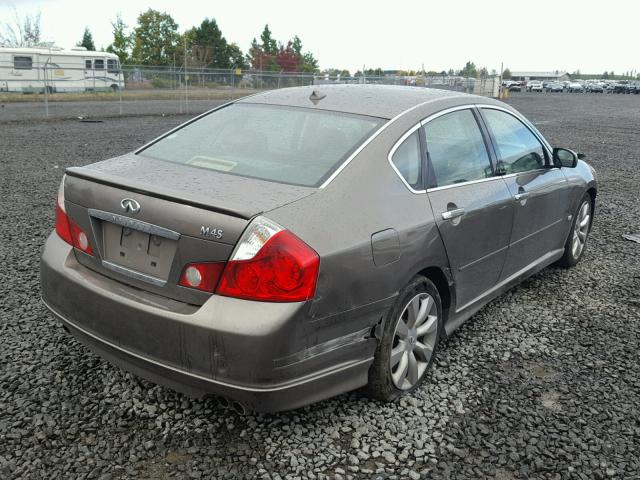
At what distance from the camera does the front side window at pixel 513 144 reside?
164 inches

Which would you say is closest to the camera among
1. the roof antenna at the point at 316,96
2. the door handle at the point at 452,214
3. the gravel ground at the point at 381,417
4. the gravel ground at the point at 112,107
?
the gravel ground at the point at 381,417

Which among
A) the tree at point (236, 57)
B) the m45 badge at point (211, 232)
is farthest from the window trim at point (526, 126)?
the tree at point (236, 57)

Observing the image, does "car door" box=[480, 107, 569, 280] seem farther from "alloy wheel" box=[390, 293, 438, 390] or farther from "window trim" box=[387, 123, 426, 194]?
"alloy wheel" box=[390, 293, 438, 390]

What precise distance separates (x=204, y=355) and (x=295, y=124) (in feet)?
5.06

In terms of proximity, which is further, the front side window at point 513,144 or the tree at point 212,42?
the tree at point 212,42

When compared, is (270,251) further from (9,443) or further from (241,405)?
(9,443)

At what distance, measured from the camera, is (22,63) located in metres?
35.2

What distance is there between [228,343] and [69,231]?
1159 millimetres

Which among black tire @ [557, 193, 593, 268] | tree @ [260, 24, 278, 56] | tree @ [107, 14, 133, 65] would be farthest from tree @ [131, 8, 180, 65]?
black tire @ [557, 193, 593, 268]

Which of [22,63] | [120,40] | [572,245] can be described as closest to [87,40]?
[120,40]

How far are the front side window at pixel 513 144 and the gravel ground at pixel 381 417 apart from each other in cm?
109

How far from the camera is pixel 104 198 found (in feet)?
9.27

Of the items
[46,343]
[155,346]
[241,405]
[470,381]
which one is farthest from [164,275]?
[470,381]

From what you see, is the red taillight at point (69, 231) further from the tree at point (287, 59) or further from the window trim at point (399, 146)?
the tree at point (287, 59)
